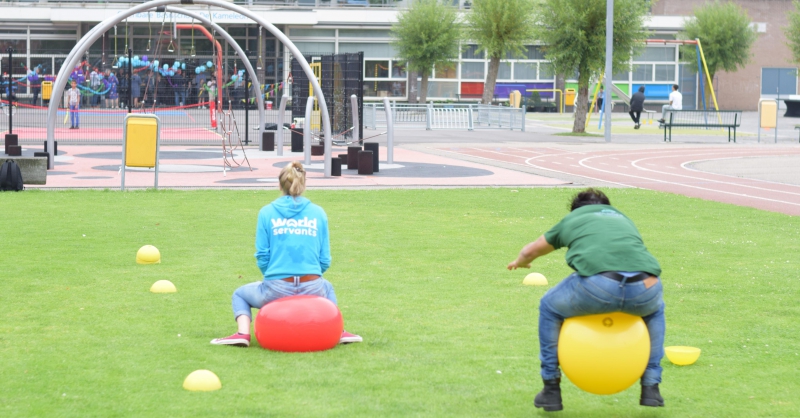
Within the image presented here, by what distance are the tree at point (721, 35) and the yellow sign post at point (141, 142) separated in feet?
160

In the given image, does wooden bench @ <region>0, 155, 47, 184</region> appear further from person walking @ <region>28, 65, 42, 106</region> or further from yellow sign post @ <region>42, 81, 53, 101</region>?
person walking @ <region>28, 65, 42, 106</region>

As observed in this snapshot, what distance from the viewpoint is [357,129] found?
90.9 feet

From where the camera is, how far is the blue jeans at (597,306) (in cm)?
505

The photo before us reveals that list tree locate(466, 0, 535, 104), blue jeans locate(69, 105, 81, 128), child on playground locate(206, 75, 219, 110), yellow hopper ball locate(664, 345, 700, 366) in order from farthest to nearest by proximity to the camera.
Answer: tree locate(466, 0, 535, 104), blue jeans locate(69, 105, 81, 128), child on playground locate(206, 75, 219, 110), yellow hopper ball locate(664, 345, 700, 366)

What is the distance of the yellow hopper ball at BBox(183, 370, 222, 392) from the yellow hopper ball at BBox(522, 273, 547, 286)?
4.02 meters

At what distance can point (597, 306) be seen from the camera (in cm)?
509

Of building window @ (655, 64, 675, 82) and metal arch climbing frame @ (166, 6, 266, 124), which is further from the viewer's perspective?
building window @ (655, 64, 675, 82)

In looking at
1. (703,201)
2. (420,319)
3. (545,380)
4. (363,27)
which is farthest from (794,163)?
(363,27)

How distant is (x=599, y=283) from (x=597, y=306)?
12 cm

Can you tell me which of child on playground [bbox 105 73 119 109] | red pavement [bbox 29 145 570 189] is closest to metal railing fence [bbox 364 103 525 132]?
child on playground [bbox 105 73 119 109]

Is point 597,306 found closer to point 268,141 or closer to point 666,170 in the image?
point 666,170

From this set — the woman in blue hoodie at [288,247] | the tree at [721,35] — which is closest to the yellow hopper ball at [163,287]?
the woman in blue hoodie at [288,247]

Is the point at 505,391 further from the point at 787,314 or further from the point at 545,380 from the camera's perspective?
the point at 787,314

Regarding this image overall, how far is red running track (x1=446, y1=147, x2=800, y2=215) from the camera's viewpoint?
694 inches
